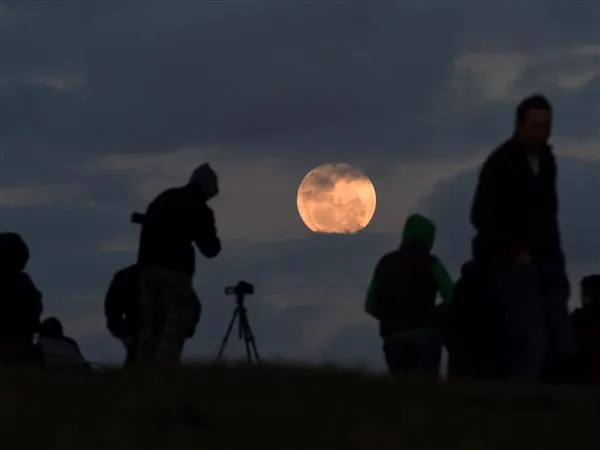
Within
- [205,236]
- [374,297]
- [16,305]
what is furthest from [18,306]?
[374,297]

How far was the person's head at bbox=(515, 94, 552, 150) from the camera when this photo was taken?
33.8 ft

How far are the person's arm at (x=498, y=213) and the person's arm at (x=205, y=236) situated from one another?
345cm

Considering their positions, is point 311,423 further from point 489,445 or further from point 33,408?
point 33,408

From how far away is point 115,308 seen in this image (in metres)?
14.2

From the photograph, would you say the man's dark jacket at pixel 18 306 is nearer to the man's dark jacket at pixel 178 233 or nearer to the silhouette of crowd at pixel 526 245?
the man's dark jacket at pixel 178 233

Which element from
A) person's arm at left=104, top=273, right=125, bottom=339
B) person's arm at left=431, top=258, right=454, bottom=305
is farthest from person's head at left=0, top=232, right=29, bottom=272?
person's arm at left=431, top=258, right=454, bottom=305

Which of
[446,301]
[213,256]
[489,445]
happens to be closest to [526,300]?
[446,301]

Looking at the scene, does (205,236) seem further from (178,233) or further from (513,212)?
(513,212)

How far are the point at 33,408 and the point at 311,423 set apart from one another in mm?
1705

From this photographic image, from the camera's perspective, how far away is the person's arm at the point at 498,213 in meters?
10.2

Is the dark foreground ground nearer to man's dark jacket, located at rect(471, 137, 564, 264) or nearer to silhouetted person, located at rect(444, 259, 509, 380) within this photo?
man's dark jacket, located at rect(471, 137, 564, 264)

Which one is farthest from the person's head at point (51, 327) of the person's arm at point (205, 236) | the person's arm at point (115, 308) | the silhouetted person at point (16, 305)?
the person's arm at point (205, 236)

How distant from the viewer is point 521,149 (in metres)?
10.4

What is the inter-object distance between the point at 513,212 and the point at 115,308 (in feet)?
16.8
